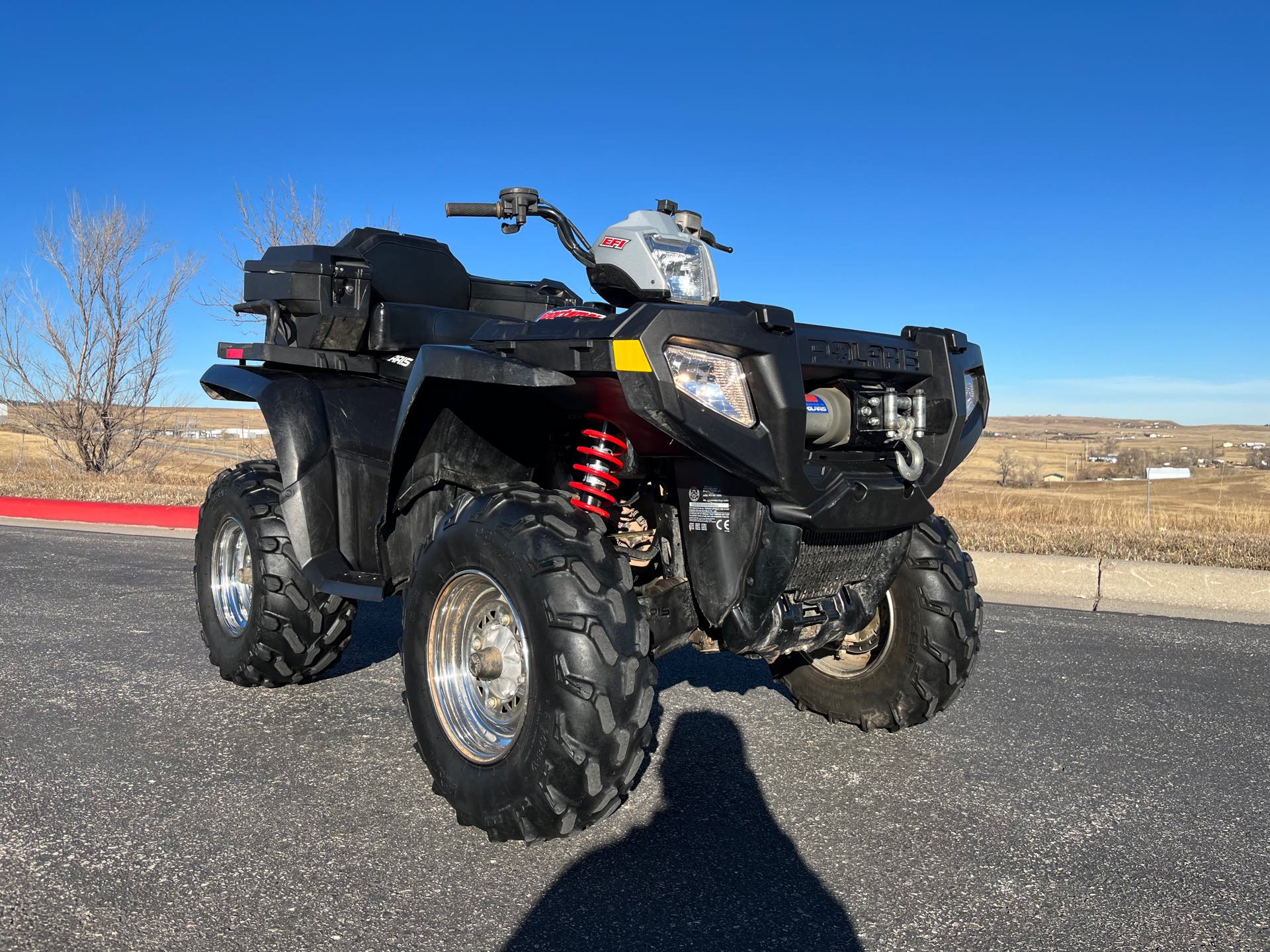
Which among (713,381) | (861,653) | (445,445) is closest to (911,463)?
(713,381)

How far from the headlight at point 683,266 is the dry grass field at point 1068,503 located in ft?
18.5

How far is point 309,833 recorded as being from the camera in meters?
3.25

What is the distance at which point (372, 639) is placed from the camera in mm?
6062

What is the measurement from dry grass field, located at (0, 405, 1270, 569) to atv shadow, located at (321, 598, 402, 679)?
186 inches

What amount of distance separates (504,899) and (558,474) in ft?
5.91

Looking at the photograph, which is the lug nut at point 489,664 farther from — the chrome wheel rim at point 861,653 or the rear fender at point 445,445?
the chrome wheel rim at point 861,653

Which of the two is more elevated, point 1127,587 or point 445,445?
point 445,445

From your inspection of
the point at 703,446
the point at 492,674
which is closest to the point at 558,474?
the point at 492,674

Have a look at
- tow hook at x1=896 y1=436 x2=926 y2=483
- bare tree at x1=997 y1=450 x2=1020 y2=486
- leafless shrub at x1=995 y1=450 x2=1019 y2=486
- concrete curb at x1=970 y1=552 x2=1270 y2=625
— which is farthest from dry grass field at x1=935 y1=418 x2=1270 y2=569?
tow hook at x1=896 y1=436 x2=926 y2=483

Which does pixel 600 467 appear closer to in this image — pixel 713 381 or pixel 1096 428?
pixel 713 381

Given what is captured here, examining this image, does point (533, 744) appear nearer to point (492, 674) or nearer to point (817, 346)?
point (492, 674)

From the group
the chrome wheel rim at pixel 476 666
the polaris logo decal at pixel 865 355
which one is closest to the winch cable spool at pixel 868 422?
the polaris logo decal at pixel 865 355

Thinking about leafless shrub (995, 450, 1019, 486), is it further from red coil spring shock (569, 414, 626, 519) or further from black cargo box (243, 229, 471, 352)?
red coil spring shock (569, 414, 626, 519)

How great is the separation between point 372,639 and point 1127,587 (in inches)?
206
